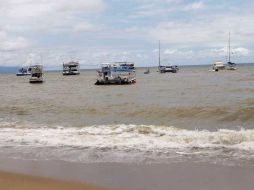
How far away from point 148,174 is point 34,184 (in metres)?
2.32

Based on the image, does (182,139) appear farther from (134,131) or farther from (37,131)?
(37,131)

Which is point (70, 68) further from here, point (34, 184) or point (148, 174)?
point (34, 184)

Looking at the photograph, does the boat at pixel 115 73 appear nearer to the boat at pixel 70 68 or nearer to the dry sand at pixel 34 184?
the dry sand at pixel 34 184

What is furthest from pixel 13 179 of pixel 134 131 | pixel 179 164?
pixel 134 131

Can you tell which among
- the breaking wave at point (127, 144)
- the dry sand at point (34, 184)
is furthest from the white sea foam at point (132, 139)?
the dry sand at point (34, 184)

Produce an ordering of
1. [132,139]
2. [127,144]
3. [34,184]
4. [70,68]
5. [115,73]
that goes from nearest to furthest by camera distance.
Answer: [34,184], [127,144], [132,139], [115,73], [70,68]

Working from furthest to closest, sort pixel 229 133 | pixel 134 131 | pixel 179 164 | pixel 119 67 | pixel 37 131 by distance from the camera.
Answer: pixel 119 67 < pixel 37 131 < pixel 134 131 < pixel 229 133 < pixel 179 164

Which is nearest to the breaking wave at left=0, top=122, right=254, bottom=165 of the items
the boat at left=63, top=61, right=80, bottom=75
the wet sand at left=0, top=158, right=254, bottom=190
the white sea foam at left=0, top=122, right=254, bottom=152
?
the white sea foam at left=0, top=122, right=254, bottom=152

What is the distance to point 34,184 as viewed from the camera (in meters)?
7.95

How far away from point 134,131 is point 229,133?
328 centimetres

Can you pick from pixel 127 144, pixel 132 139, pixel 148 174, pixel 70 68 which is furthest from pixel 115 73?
pixel 70 68

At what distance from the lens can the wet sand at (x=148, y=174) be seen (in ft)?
26.0

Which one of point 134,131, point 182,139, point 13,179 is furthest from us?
point 134,131

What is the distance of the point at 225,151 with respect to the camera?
11086 mm
